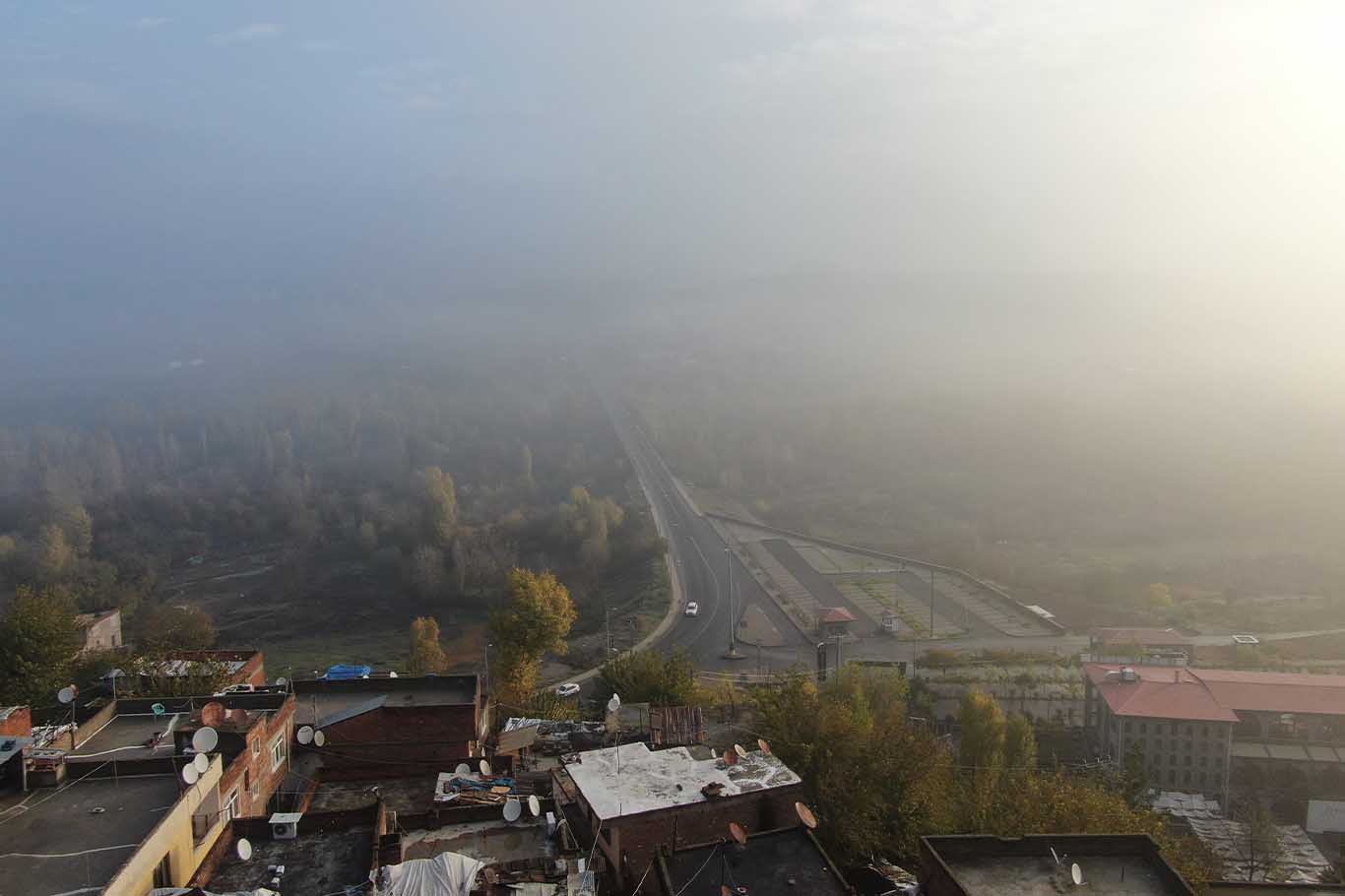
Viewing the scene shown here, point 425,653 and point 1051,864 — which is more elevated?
point 1051,864

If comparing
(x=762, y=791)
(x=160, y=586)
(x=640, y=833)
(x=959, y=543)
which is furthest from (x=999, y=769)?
(x=160, y=586)

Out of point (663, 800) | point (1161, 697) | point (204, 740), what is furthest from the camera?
point (1161, 697)

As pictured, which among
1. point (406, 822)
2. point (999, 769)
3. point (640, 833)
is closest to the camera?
point (640, 833)

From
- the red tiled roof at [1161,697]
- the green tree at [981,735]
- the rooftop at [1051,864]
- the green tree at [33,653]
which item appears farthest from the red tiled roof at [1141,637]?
the green tree at [33,653]

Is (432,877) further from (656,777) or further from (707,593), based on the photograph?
(707,593)

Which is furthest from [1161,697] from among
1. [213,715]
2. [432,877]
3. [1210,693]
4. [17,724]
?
A: [17,724]

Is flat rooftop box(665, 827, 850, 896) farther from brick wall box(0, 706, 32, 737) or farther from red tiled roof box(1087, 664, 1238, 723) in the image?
red tiled roof box(1087, 664, 1238, 723)

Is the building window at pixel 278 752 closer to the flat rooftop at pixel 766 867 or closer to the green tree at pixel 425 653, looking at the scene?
the flat rooftop at pixel 766 867

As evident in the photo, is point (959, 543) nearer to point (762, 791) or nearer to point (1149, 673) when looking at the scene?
point (1149, 673)
